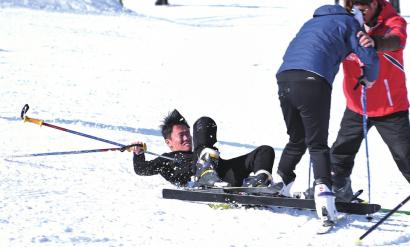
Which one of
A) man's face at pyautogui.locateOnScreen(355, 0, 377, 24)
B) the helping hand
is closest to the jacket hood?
the helping hand

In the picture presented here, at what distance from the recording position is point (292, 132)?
5184 mm

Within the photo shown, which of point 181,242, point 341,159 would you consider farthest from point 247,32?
point 181,242

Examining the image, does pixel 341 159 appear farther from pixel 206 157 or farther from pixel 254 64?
pixel 254 64

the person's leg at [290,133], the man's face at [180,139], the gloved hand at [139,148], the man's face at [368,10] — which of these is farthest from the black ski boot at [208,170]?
the man's face at [368,10]

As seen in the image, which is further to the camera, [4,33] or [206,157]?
[4,33]

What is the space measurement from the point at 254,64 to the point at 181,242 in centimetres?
1078

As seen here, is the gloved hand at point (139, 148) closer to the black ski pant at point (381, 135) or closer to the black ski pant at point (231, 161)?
the black ski pant at point (231, 161)

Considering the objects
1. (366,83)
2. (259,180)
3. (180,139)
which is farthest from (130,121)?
(366,83)

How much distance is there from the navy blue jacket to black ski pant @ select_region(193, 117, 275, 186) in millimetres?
855

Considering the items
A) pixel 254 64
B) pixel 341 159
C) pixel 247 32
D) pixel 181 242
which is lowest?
pixel 181 242

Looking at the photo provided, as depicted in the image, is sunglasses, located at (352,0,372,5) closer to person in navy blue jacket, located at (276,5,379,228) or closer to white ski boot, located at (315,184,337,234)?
person in navy blue jacket, located at (276,5,379,228)

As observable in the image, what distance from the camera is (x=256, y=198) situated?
16.8ft

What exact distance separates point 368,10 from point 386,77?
1.66 feet

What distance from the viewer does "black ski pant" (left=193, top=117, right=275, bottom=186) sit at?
558 centimetres
